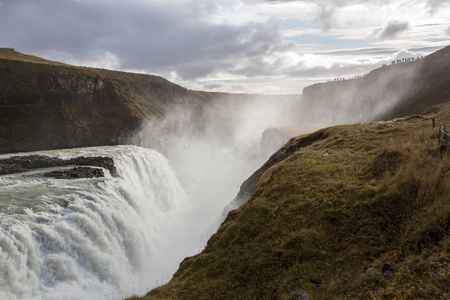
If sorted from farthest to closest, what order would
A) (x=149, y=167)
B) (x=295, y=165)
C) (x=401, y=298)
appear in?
(x=149, y=167)
(x=295, y=165)
(x=401, y=298)

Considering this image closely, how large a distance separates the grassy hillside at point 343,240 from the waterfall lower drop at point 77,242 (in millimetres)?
6964

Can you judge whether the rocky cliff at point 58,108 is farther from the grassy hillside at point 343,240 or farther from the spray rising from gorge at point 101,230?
the grassy hillside at point 343,240

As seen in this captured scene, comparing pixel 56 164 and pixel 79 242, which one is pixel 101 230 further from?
pixel 56 164

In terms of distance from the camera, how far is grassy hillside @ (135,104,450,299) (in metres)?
8.38

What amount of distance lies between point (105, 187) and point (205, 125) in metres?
109

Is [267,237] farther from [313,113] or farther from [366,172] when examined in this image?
[313,113]

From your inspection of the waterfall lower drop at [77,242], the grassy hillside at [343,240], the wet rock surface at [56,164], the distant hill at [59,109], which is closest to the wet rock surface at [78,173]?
the wet rock surface at [56,164]

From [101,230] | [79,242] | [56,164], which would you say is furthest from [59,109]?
[79,242]

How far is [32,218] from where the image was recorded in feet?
59.4

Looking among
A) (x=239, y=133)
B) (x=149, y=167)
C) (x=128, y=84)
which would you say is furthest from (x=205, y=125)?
(x=149, y=167)

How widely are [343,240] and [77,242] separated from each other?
16.1m

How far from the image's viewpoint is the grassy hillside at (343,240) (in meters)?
8.38

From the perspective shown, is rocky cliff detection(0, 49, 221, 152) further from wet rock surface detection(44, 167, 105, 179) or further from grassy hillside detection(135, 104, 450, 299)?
grassy hillside detection(135, 104, 450, 299)

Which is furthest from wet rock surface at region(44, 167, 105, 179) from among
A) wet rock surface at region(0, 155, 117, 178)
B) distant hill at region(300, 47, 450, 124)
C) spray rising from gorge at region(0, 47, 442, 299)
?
distant hill at region(300, 47, 450, 124)
